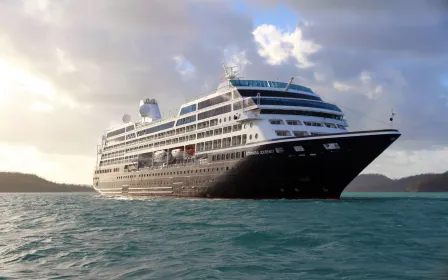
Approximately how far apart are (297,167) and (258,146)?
12.9ft

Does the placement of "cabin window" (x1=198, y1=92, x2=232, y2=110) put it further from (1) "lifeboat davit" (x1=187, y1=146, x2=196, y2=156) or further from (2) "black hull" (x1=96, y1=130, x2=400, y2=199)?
(2) "black hull" (x1=96, y1=130, x2=400, y2=199)

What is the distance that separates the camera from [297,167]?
36438mm

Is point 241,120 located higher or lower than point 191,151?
higher

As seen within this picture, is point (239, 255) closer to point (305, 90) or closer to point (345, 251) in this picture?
point (345, 251)

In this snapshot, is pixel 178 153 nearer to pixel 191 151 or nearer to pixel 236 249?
pixel 191 151

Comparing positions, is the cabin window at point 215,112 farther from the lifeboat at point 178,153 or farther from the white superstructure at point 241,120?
the lifeboat at point 178,153

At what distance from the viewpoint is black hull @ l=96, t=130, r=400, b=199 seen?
35281 mm

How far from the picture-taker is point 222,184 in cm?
4131

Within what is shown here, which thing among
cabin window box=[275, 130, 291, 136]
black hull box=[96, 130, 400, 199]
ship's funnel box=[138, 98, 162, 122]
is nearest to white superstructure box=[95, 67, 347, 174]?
cabin window box=[275, 130, 291, 136]

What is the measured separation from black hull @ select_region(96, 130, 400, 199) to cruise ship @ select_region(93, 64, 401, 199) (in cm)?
8

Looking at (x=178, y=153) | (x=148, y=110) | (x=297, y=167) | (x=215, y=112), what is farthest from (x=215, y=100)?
(x=148, y=110)

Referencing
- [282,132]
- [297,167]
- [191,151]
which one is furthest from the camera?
[191,151]

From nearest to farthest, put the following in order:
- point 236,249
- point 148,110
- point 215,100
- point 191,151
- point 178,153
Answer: point 236,249, point 215,100, point 191,151, point 178,153, point 148,110

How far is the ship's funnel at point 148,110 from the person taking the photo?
7650cm
